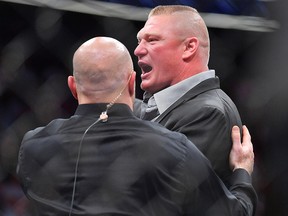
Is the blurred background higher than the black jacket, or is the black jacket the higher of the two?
the black jacket

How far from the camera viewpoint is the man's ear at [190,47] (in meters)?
1.82

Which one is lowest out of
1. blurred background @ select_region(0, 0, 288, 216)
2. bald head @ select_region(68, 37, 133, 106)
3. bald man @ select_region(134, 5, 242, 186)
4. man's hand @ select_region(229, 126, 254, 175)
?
blurred background @ select_region(0, 0, 288, 216)

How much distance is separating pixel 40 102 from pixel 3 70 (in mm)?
241

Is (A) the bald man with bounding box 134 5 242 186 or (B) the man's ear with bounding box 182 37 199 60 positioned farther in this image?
(B) the man's ear with bounding box 182 37 199 60

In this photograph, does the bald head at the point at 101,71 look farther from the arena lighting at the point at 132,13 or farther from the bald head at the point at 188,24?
the arena lighting at the point at 132,13

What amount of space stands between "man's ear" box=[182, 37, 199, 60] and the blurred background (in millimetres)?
496

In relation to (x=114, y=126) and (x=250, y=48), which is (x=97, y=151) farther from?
(x=250, y=48)

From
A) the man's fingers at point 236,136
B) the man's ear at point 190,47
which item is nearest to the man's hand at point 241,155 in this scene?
the man's fingers at point 236,136

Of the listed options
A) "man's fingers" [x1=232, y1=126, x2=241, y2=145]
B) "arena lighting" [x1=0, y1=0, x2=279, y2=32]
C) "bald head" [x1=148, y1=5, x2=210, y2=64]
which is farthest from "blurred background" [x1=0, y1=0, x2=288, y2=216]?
"man's fingers" [x1=232, y1=126, x2=241, y2=145]

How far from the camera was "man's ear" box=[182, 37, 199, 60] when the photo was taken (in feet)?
5.97

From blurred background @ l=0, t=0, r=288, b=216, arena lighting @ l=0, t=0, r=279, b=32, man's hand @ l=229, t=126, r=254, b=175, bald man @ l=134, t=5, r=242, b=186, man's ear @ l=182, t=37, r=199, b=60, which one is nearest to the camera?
man's hand @ l=229, t=126, r=254, b=175

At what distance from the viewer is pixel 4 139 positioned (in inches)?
108

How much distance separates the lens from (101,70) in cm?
140

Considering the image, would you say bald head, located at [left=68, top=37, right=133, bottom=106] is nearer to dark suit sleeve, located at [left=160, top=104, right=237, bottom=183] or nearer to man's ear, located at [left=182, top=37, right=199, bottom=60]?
dark suit sleeve, located at [left=160, top=104, right=237, bottom=183]
